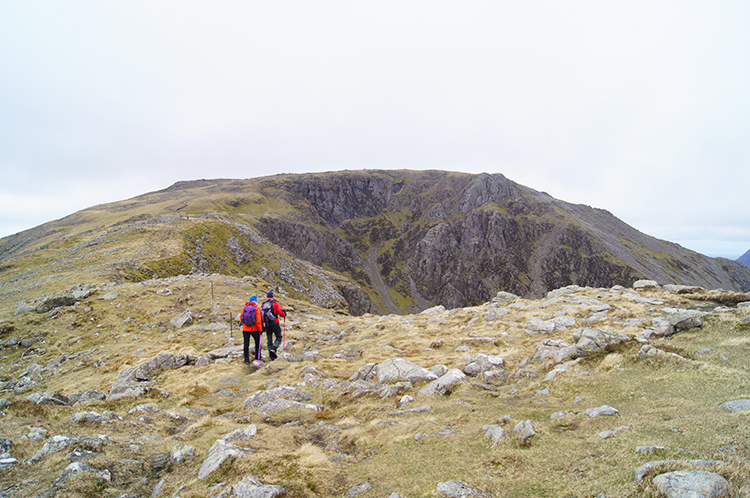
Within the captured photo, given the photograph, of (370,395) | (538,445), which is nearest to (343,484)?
(538,445)

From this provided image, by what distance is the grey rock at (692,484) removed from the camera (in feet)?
15.0

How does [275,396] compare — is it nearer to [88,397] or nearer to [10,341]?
[88,397]

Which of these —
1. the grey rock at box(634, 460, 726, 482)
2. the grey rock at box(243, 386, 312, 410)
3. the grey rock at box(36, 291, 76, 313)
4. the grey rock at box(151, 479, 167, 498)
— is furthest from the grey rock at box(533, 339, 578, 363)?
the grey rock at box(36, 291, 76, 313)

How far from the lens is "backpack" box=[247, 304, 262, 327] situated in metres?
20.1

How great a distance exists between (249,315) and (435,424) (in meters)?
13.8

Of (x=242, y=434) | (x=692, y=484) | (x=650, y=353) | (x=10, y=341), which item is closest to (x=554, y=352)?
(x=650, y=353)

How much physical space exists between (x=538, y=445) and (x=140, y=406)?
13.7 meters

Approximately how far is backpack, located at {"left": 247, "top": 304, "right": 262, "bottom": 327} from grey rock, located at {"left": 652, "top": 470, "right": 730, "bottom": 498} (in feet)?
62.7

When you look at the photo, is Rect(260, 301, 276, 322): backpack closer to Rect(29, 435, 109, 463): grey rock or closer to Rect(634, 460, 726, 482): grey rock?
Rect(29, 435, 109, 463): grey rock

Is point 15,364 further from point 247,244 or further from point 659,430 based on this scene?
point 247,244

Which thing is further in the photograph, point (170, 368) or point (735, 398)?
point (170, 368)

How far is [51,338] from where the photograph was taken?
25.7 metres

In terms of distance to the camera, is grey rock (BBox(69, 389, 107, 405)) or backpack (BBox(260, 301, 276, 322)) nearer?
grey rock (BBox(69, 389, 107, 405))

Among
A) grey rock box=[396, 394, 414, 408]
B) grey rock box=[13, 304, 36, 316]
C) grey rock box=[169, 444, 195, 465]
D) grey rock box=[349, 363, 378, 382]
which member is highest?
grey rock box=[13, 304, 36, 316]
